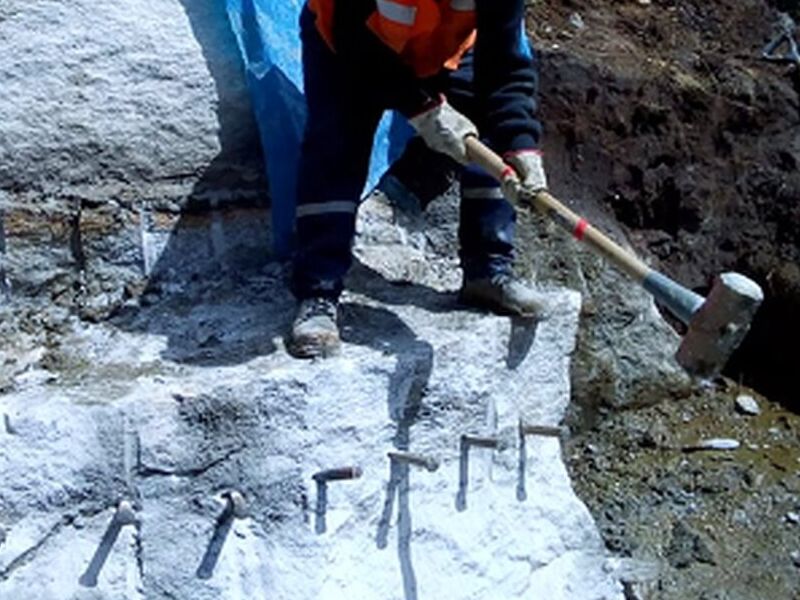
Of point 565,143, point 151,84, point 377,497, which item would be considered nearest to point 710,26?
point 565,143

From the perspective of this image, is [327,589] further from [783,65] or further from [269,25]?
[783,65]

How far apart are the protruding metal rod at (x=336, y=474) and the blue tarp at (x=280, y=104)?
2.31 ft

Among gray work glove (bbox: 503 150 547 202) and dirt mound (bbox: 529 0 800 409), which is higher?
gray work glove (bbox: 503 150 547 202)

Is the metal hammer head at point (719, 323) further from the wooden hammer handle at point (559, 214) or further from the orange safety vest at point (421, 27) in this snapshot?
the orange safety vest at point (421, 27)

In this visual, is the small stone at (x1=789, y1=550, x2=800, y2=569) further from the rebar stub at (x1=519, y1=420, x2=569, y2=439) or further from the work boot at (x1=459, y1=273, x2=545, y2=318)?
the work boot at (x1=459, y1=273, x2=545, y2=318)

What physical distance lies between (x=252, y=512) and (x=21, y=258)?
2.79 feet

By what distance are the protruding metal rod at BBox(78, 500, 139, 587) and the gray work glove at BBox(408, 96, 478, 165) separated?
0.97 metres

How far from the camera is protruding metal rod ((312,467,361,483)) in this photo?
289 centimetres

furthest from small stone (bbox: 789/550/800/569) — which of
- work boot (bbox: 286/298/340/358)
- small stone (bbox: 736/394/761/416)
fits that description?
work boot (bbox: 286/298/340/358)

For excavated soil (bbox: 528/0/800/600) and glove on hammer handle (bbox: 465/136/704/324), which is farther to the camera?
excavated soil (bbox: 528/0/800/600)

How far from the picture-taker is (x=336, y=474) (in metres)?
2.89

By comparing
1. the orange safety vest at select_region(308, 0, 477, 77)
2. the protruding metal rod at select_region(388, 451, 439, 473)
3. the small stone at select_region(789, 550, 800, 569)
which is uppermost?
the orange safety vest at select_region(308, 0, 477, 77)

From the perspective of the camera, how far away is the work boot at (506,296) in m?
3.23

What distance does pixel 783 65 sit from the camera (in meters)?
4.66
